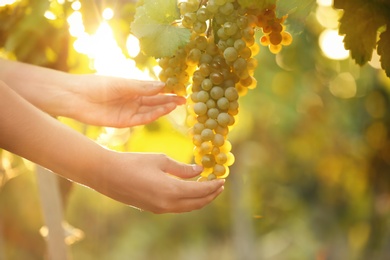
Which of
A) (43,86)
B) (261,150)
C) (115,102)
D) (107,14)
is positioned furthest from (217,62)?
(261,150)

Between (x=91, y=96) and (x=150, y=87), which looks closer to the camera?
(x=150, y=87)

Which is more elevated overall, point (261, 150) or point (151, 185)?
point (151, 185)

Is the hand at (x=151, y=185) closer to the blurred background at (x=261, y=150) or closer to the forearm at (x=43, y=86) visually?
the blurred background at (x=261, y=150)

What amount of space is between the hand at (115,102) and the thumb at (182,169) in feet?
1.42

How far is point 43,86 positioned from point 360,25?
112 centimetres

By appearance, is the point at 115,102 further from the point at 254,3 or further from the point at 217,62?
the point at 254,3

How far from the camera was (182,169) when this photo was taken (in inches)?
61.1

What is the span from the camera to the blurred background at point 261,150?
2.94m

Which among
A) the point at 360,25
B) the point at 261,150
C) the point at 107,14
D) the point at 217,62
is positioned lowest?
the point at 261,150

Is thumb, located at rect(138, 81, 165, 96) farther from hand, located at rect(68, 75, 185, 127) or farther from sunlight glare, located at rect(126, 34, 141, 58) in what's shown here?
sunlight glare, located at rect(126, 34, 141, 58)

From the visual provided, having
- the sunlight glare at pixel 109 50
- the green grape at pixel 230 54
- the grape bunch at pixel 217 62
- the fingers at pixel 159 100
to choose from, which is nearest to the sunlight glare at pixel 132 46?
the sunlight glare at pixel 109 50

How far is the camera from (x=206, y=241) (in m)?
23.6

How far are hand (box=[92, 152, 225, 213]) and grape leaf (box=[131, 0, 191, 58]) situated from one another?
0.26 metres

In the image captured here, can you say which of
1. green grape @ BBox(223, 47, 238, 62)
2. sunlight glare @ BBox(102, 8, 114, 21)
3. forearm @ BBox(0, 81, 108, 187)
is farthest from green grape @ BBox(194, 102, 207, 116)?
sunlight glare @ BBox(102, 8, 114, 21)
